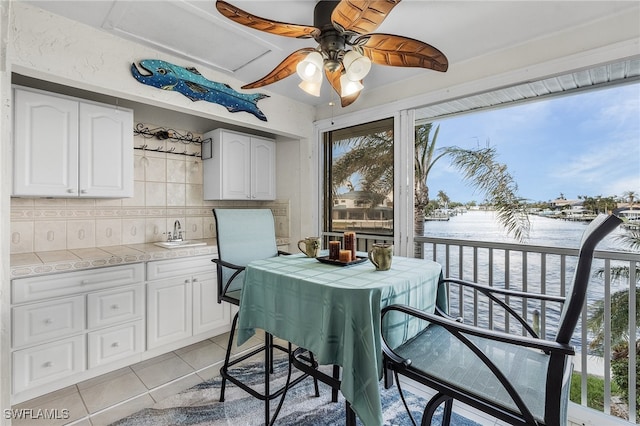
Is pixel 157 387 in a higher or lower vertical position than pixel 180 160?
lower

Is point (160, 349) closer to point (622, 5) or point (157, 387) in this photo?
point (157, 387)

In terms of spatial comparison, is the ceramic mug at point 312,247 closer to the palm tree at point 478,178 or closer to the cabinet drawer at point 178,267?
the palm tree at point 478,178

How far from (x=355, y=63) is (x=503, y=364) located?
5.05 feet

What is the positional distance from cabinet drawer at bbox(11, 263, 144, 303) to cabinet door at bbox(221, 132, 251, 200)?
3.89 ft

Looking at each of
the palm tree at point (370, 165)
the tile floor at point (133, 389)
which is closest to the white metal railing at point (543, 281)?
the palm tree at point (370, 165)

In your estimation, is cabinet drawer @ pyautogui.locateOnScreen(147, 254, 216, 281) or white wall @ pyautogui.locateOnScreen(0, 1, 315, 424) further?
cabinet drawer @ pyautogui.locateOnScreen(147, 254, 216, 281)

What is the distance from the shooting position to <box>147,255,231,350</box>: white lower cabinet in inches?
99.9

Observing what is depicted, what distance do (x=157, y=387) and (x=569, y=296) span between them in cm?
256

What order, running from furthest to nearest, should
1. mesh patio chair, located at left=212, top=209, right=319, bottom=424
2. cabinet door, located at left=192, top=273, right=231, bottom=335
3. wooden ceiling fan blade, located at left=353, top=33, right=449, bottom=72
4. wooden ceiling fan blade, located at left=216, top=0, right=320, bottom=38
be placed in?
cabinet door, located at left=192, top=273, right=231, bottom=335 → mesh patio chair, located at left=212, top=209, right=319, bottom=424 → wooden ceiling fan blade, located at left=353, top=33, right=449, bottom=72 → wooden ceiling fan blade, located at left=216, top=0, right=320, bottom=38

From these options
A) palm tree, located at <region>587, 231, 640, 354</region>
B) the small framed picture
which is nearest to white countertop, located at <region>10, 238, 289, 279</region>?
the small framed picture

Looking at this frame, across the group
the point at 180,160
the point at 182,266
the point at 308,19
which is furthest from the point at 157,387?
the point at 308,19

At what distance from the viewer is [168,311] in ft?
8.60

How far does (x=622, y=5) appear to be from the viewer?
1.73 meters

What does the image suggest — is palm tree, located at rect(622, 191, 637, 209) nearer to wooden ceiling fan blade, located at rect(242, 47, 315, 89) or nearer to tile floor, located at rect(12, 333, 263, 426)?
wooden ceiling fan blade, located at rect(242, 47, 315, 89)
